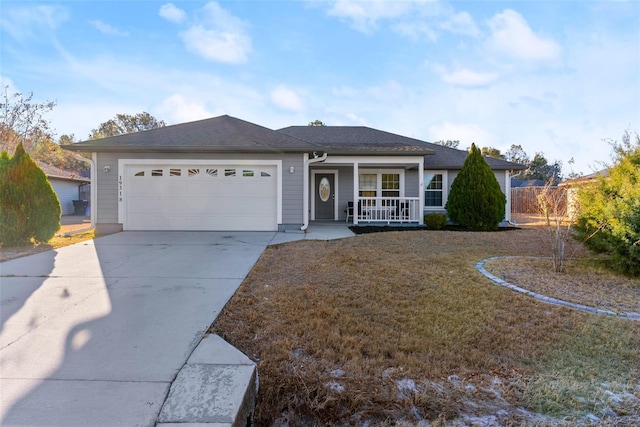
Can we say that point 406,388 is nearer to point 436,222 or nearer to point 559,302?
point 559,302

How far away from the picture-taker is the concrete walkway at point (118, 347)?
181cm

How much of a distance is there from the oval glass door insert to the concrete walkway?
8373mm

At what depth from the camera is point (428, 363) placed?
2.51 meters

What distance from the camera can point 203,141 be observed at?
984 centimetres

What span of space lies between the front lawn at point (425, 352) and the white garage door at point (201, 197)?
5323 mm

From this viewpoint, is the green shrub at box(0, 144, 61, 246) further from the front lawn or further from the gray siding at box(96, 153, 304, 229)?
the front lawn

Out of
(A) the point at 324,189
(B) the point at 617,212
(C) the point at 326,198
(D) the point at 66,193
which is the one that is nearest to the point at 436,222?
(C) the point at 326,198

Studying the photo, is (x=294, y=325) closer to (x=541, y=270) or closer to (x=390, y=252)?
(x=390, y=252)

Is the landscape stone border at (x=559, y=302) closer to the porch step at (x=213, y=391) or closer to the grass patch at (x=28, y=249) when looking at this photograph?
the porch step at (x=213, y=391)

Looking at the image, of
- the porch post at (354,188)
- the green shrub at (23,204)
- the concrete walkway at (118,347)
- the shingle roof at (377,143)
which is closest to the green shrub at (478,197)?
the shingle roof at (377,143)

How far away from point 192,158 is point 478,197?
30.6ft

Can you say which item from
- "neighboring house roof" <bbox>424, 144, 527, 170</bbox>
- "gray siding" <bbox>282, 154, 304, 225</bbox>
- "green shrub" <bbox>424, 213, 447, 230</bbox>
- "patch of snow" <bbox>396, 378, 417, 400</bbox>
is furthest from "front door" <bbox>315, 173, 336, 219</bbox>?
"patch of snow" <bbox>396, 378, 417, 400</bbox>

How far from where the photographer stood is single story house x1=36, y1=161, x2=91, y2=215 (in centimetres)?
1912

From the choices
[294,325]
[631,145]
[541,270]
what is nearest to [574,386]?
[294,325]
